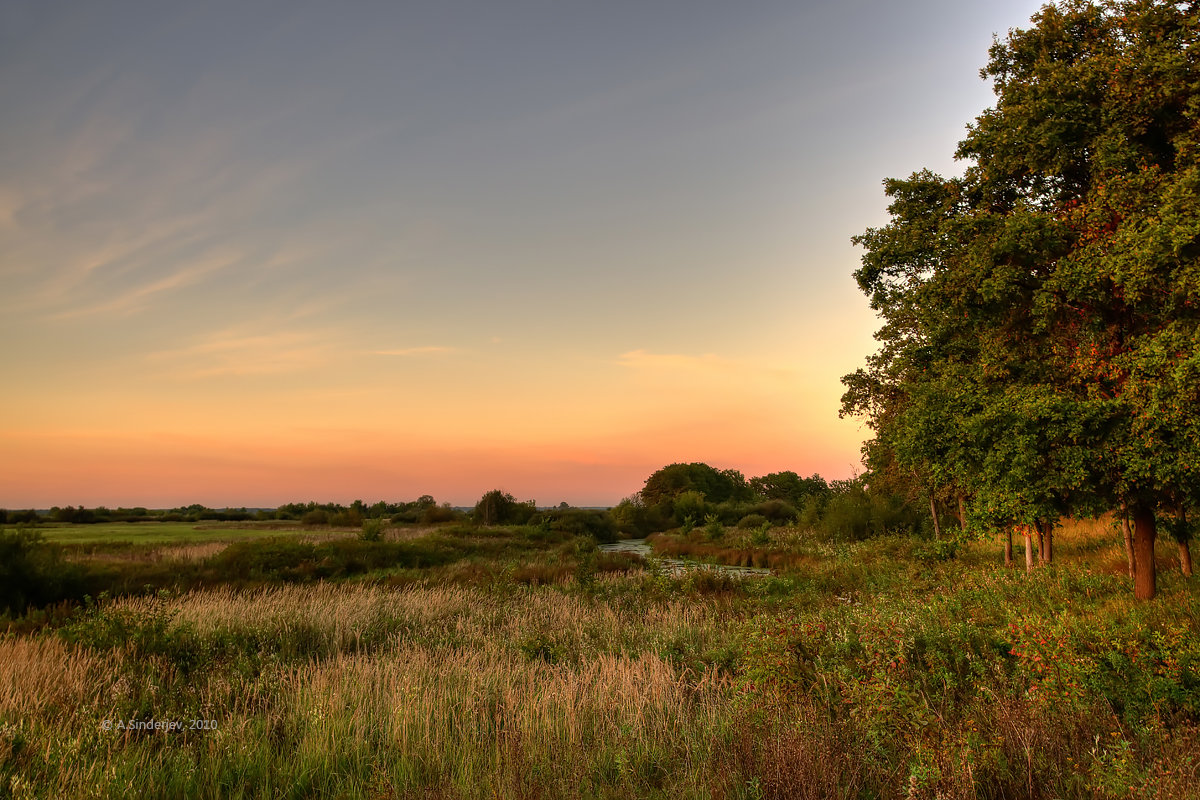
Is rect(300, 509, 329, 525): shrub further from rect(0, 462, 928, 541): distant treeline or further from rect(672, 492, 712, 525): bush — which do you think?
rect(672, 492, 712, 525): bush

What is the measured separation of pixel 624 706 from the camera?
22.8ft

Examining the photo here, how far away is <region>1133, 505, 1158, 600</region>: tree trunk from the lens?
42.4ft

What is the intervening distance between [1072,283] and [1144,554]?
629 centimetres

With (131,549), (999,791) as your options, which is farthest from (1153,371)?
(131,549)

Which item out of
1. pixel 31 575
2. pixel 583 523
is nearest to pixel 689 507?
pixel 583 523

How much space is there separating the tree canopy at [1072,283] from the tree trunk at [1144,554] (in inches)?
1.3

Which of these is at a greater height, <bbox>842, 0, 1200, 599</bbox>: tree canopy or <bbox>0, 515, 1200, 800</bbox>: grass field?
<bbox>842, 0, 1200, 599</bbox>: tree canopy

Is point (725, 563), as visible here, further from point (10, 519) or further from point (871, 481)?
point (10, 519)

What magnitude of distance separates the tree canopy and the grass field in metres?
2.87

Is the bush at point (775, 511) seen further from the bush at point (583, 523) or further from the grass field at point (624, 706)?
the grass field at point (624, 706)

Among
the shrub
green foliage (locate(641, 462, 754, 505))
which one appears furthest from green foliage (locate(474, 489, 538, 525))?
green foliage (locate(641, 462, 754, 505))

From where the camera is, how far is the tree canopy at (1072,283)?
37.0 ft

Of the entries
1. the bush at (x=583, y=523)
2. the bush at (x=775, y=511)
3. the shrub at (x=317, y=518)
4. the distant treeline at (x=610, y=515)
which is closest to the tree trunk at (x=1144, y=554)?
the distant treeline at (x=610, y=515)

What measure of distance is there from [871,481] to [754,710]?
2536cm
